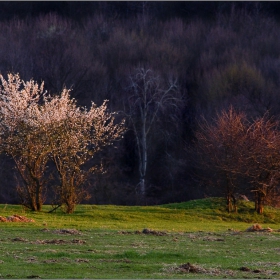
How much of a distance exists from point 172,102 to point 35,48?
16.3m

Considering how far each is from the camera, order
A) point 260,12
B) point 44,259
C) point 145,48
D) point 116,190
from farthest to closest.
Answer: point 260,12 < point 145,48 < point 116,190 < point 44,259

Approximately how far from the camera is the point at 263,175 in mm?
38969

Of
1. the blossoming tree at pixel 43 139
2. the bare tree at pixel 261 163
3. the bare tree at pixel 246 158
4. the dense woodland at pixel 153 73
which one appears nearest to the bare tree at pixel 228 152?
the bare tree at pixel 246 158

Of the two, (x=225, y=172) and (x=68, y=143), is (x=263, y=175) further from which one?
(x=68, y=143)

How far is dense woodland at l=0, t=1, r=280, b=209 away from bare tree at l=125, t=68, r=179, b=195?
0.12 m

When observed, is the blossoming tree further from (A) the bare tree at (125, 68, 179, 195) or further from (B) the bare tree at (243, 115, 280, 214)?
(A) the bare tree at (125, 68, 179, 195)

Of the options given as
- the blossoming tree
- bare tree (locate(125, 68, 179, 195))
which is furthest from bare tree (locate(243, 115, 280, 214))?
bare tree (locate(125, 68, 179, 195))

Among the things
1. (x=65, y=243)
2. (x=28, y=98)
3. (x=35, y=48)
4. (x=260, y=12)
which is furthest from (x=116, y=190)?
(x=65, y=243)

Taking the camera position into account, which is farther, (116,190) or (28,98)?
(116,190)

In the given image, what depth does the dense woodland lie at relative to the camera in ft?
208

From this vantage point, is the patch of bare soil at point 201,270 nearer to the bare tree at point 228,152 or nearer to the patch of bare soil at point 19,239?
the patch of bare soil at point 19,239

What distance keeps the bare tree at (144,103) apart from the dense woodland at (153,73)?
12cm

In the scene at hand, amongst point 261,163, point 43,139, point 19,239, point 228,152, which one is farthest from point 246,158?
point 19,239

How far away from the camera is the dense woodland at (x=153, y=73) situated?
2495 inches
